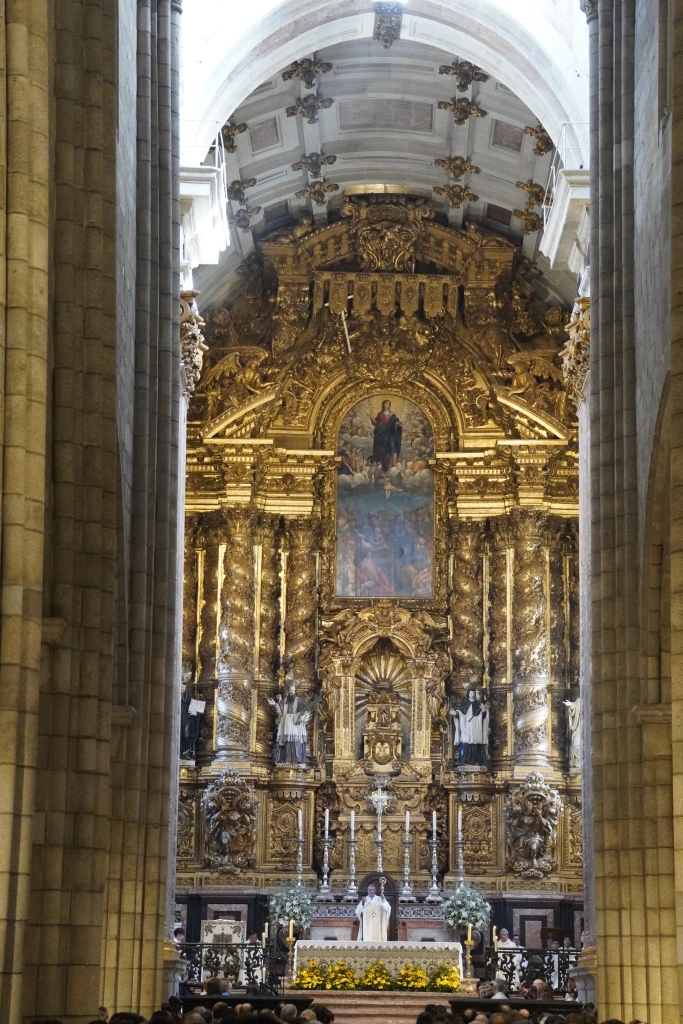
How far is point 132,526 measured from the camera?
1708cm

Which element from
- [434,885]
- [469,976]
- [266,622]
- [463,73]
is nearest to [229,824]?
[434,885]

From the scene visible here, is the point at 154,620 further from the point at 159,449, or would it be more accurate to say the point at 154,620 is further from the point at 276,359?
the point at 276,359

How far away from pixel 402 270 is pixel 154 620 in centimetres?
1413

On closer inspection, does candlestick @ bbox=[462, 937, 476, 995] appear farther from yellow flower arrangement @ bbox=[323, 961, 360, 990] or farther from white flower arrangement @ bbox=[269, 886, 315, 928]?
white flower arrangement @ bbox=[269, 886, 315, 928]

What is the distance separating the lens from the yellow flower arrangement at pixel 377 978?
21.5m

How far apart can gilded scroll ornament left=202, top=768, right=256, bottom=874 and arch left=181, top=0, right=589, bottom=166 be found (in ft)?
35.1

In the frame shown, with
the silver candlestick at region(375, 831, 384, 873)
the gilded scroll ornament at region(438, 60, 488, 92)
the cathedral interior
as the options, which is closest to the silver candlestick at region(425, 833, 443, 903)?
the cathedral interior

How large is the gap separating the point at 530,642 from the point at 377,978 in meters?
8.41

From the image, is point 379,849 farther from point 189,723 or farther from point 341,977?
point 341,977

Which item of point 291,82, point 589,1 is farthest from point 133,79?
point 291,82

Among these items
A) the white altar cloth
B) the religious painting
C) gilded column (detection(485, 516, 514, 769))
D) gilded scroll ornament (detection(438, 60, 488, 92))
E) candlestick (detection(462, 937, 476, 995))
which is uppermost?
gilded scroll ornament (detection(438, 60, 488, 92))

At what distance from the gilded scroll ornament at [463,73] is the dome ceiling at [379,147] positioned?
1.0 inches

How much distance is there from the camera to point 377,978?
851 inches

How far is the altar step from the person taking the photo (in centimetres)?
2075
